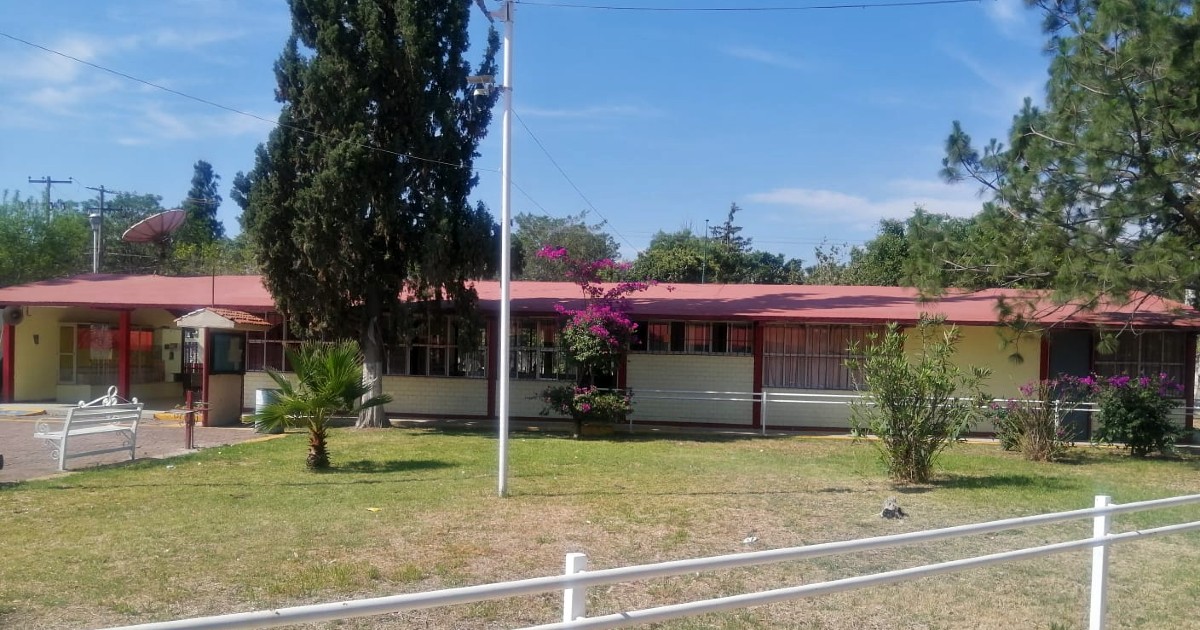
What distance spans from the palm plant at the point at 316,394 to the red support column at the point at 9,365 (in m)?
14.6

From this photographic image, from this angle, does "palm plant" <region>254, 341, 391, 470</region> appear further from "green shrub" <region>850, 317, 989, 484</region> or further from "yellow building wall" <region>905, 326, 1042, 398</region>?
"yellow building wall" <region>905, 326, 1042, 398</region>

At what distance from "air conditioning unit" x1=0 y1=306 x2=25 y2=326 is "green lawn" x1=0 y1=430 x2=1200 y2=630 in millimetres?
11334

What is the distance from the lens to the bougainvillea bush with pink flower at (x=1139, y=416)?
1653 cm

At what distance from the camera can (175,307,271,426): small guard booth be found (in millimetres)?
19828

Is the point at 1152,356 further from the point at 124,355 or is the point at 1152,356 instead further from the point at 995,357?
the point at 124,355

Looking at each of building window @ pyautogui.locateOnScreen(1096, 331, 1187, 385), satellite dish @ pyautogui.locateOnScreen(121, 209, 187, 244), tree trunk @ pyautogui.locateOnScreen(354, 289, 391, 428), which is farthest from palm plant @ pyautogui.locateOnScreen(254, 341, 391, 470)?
building window @ pyautogui.locateOnScreen(1096, 331, 1187, 385)

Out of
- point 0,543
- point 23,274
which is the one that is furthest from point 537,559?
point 23,274

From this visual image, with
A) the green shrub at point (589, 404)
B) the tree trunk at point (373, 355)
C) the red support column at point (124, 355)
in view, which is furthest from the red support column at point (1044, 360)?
the red support column at point (124, 355)

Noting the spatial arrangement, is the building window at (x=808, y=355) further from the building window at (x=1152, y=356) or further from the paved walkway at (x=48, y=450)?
the paved walkway at (x=48, y=450)

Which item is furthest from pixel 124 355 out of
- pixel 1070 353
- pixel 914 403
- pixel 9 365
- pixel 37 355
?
pixel 1070 353

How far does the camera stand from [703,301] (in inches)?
906

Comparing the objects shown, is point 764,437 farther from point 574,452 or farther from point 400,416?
point 400,416

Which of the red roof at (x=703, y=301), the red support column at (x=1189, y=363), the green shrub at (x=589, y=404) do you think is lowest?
the green shrub at (x=589, y=404)

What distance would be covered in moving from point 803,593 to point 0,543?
745 cm
